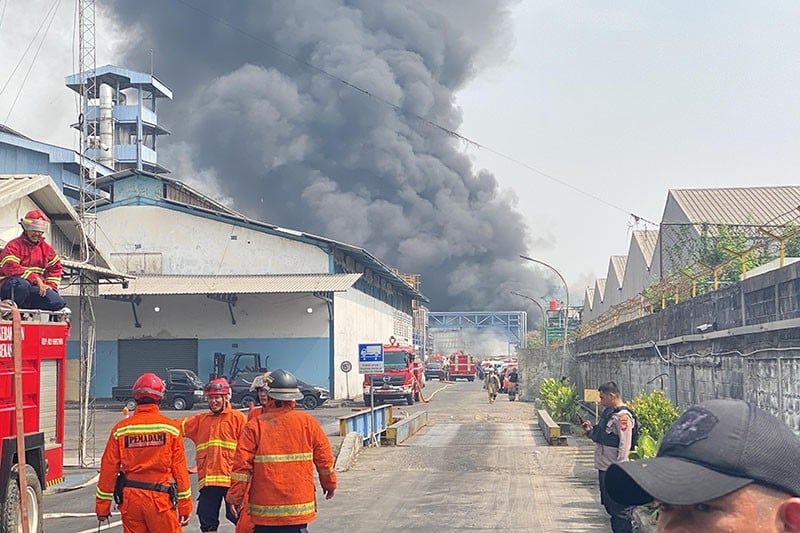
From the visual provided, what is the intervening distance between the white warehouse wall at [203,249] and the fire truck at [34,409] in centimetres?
3373

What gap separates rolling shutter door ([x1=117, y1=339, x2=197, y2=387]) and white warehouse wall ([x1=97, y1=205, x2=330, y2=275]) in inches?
142

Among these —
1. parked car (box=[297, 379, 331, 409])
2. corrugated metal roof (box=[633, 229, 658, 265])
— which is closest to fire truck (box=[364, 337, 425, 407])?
parked car (box=[297, 379, 331, 409])

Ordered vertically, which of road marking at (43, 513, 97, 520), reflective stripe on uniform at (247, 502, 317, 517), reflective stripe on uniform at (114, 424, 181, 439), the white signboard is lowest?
road marking at (43, 513, 97, 520)

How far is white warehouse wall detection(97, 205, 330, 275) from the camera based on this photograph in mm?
43812

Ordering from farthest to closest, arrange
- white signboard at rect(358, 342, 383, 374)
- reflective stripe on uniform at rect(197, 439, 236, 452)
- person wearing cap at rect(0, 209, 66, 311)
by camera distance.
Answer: white signboard at rect(358, 342, 383, 374) < person wearing cap at rect(0, 209, 66, 311) < reflective stripe on uniform at rect(197, 439, 236, 452)

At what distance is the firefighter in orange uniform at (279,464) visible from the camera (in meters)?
6.80

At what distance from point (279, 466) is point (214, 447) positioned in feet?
5.63

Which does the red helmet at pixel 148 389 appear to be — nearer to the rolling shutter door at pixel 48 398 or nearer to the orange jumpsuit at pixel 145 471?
the orange jumpsuit at pixel 145 471

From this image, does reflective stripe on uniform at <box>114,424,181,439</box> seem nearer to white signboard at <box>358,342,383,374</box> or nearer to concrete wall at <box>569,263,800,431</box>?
concrete wall at <box>569,263,800,431</box>

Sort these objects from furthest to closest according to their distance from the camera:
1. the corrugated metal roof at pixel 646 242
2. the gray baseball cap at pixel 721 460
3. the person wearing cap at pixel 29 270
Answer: the corrugated metal roof at pixel 646 242
the person wearing cap at pixel 29 270
the gray baseball cap at pixel 721 460

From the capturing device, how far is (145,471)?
707cm

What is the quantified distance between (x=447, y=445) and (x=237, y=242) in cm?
2420

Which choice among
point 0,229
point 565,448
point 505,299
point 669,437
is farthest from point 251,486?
point 505,299

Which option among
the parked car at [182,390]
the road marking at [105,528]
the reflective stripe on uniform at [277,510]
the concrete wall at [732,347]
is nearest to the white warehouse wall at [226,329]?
the parked car at [182,390]
